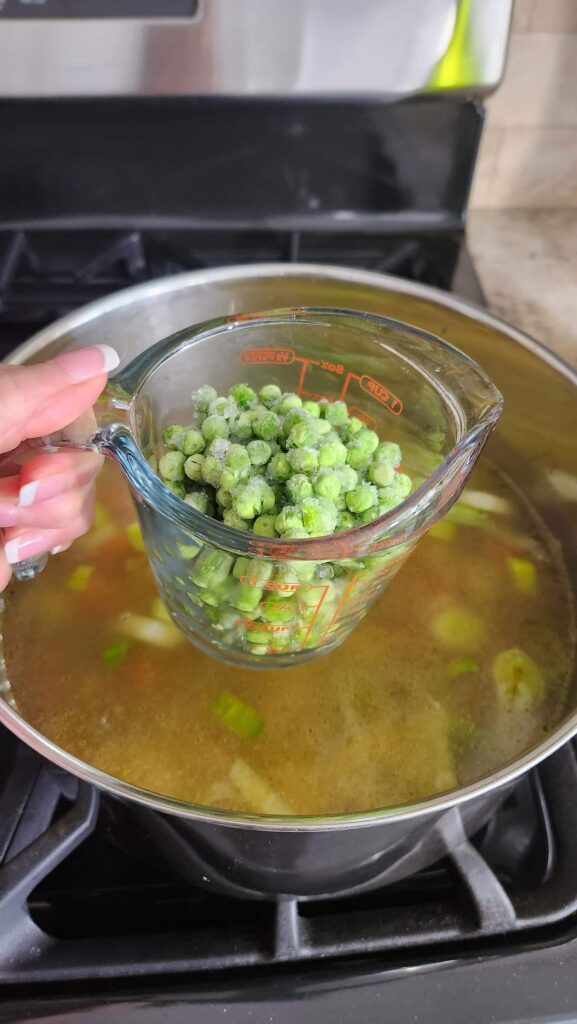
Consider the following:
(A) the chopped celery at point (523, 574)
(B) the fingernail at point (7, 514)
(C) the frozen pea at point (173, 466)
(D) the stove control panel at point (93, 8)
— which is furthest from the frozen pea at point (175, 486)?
(D) the stove control panel at point (93, 8)

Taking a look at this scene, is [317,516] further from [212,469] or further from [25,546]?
[25,546]

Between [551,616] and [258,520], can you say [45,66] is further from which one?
[551,616]

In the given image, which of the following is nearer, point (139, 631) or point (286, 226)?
point (139, 631)

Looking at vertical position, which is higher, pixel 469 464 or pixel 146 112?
pixel 146 112

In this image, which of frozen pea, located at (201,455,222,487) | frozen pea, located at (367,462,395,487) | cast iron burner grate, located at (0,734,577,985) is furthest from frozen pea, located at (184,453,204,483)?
cast iron burner grate, located at (0,734,577,985)

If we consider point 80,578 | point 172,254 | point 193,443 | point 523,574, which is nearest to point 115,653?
point 80,578

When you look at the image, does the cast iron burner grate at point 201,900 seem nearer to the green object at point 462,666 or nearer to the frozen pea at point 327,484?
the green object at point 462,666

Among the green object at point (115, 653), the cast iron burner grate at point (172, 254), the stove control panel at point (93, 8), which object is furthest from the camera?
the cast iron burner grate at point (172, 254)

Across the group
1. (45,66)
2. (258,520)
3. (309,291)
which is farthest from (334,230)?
(258,520)
